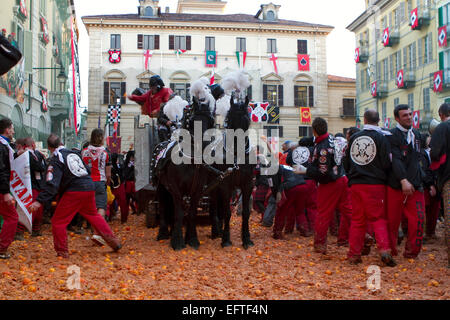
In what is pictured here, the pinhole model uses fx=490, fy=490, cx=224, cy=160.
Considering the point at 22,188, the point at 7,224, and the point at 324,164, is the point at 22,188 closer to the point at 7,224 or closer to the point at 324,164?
the point at 7,224

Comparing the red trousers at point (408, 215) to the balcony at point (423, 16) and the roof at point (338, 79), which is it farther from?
the roof at point (338, 79)

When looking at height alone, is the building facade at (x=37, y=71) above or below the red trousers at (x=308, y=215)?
above

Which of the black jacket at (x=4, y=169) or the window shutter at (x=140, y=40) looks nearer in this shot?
the black jacket at (x=4, y=169)

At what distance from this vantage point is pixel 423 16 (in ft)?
117

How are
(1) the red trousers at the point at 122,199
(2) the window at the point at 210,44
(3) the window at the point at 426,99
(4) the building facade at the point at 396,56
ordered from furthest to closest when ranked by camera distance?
(2) the window at the point at 210,44, (3) the window at the point at 426,99, (4) the building facade at the point at 396,56, (1) the red trousers at the point at 122,199

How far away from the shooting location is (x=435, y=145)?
6.49 meters

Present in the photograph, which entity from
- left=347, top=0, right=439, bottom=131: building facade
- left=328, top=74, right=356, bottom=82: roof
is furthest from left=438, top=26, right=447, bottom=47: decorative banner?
left=328, top=74, right=356, bottom=82: roof

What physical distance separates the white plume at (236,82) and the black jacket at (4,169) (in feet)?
11.5

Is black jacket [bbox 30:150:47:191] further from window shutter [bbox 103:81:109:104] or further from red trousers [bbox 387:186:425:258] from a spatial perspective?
window shutter [bbox 103:81:109:104]

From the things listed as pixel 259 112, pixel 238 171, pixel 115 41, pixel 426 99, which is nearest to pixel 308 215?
pixel 238 171

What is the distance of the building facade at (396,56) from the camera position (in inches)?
1396

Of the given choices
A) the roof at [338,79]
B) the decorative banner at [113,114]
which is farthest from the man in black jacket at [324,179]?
the roof at [338,79]

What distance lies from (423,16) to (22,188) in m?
34.8
